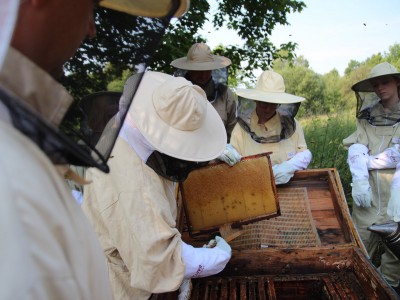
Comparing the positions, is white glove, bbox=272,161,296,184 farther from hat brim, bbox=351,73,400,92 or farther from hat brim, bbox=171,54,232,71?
hat brim, bbox=171,54,232,71

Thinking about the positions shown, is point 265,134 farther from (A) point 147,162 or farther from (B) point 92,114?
(B) point 92,114

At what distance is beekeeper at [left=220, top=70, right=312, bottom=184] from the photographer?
352cm

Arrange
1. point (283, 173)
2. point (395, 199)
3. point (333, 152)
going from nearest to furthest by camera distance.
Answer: point (283, 173) < point (395, 199) < point (333, 152)

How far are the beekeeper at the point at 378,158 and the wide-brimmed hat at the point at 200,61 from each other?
5.54 ft

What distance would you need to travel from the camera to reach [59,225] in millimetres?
577

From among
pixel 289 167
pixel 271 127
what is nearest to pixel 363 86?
pixel 271 127

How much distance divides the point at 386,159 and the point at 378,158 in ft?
Answer: 0.24

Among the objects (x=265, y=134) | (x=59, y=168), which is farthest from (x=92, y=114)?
(x=265, y=134)

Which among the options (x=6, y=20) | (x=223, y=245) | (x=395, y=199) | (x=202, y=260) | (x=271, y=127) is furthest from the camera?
(x=271, y=127)

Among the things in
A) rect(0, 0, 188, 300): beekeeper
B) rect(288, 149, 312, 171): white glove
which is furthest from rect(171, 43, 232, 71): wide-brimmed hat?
rect(0, 0, 188, 300): beekeeper

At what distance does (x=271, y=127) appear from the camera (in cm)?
362

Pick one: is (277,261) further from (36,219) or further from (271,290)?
(36,219)

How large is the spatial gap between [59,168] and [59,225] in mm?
143

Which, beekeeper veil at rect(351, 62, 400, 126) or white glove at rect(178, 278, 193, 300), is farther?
beekeeper veil at rect(351, 62, 400, 126)
